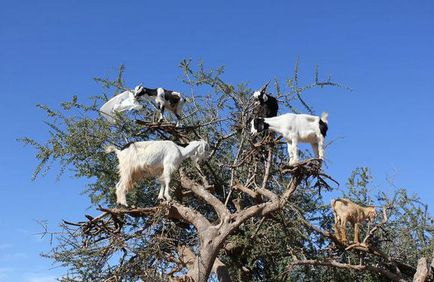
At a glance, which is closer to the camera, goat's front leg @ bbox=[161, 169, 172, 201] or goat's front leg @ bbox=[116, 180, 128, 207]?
goat's front leg @ bbox=[161, 169, 172, 201]

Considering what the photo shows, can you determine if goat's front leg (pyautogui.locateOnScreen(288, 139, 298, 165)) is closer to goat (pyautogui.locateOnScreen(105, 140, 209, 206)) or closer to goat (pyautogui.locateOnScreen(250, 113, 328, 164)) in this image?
goat (pyautogui.locateOnScreen(250, 113, 328, 164))

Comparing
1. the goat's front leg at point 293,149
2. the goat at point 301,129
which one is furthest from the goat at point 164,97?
the goat's front leg at point 293,149

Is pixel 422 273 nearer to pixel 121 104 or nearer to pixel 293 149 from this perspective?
pixel 293 149

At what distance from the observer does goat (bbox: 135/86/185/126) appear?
8.58 meters

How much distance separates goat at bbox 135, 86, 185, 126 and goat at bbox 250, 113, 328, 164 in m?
1.66

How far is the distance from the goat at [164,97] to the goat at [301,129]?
65.4 inches

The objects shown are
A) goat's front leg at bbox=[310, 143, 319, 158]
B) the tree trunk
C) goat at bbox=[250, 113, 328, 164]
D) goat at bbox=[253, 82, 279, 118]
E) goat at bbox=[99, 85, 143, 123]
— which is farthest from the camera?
goat at bbox=[99, 85, 143, 123]

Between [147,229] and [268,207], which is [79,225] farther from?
[268,207]

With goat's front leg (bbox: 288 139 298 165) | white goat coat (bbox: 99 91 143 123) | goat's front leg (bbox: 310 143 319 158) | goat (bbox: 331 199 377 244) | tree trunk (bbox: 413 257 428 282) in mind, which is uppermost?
white goat coat (bbox: 99 91 143 123)

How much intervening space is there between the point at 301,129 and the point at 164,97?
7.05 feet

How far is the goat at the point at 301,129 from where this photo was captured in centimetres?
766

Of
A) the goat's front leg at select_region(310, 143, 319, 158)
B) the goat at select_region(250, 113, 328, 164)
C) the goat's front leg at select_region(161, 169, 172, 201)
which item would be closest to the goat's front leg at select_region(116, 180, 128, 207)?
the goat's front leg at select_region(161, 169, 172, 201)

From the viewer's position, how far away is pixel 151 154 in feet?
24.7

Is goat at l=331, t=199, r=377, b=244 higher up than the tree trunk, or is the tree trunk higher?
goat at l=331, t=199, r=377, b=244
